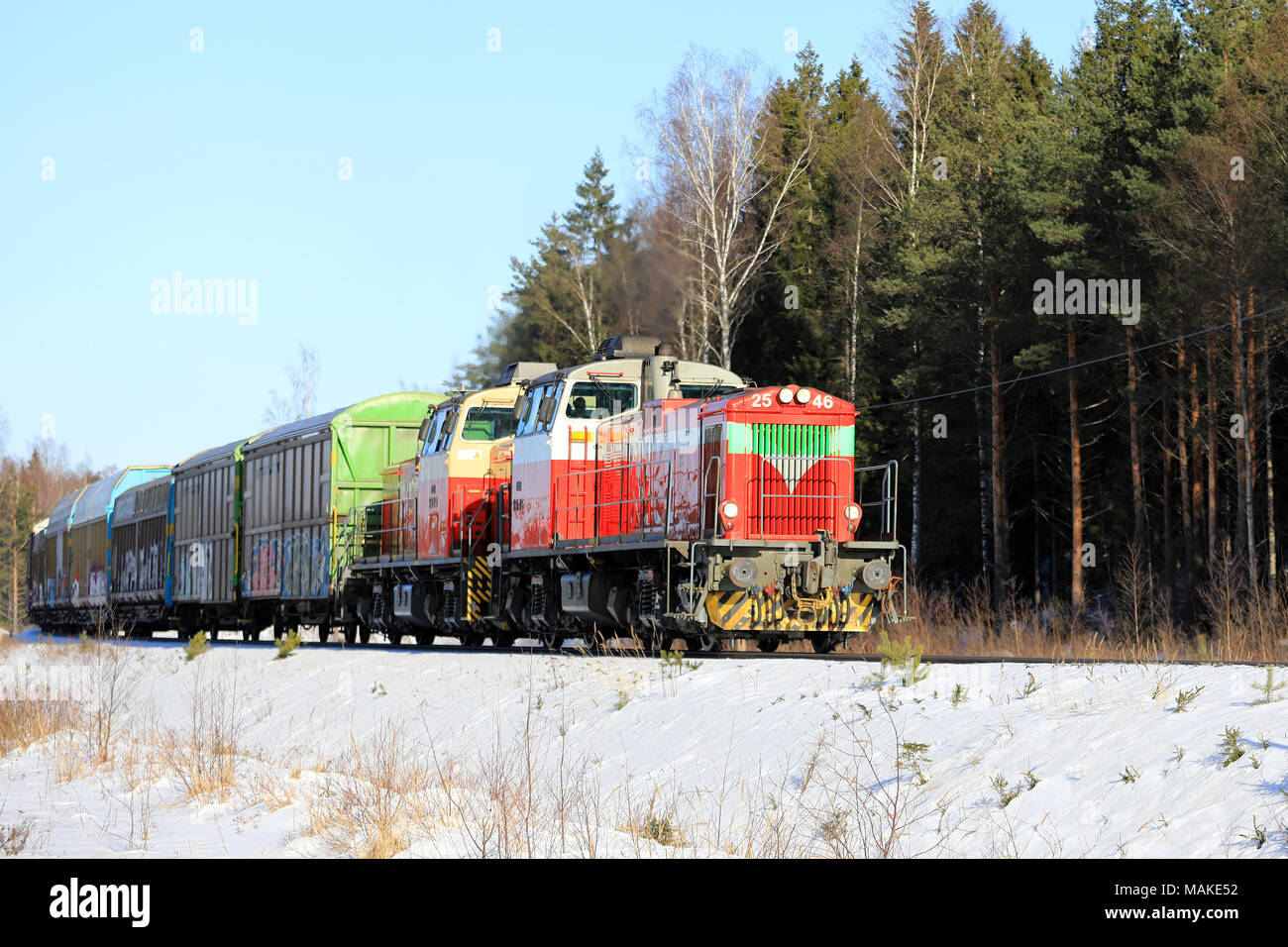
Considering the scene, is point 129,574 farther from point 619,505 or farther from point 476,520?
point 619,505

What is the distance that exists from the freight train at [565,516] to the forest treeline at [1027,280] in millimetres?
10527

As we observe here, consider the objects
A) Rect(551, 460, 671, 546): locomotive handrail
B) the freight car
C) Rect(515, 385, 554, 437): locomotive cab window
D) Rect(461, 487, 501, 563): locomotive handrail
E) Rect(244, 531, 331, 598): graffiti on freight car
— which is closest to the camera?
Rect(551, 460, 671, 546): locomotive handrail

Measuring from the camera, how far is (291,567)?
27812 mm

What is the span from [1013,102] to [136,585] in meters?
28.1

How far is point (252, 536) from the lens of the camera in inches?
1190

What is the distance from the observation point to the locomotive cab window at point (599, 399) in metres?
19.3

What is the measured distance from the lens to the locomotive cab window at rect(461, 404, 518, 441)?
73.9 ft

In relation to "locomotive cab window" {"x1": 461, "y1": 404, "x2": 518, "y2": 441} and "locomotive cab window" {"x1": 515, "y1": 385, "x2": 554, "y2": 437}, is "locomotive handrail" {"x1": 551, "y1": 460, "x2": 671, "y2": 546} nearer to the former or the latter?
"locomotive cab window" {"x1": 515, "y1": 385, "x2": 554, "y2": 437}

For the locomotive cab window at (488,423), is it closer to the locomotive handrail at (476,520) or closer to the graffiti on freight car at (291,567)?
the locomotive handrail at (476,520)

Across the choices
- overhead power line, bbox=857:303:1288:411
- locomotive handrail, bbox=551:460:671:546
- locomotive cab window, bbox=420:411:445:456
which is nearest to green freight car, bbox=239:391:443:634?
locomotive cab window, bbox=420:411:445:456

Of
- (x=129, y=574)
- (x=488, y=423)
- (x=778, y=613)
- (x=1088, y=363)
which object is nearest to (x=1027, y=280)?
(x=1088, y=363)

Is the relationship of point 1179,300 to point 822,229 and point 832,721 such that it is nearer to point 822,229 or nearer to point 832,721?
point 822,229

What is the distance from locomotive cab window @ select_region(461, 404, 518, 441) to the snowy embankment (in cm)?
697

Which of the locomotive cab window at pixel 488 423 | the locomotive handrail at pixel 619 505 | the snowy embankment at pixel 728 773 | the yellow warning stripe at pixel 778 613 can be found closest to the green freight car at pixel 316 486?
the locomotive cab window at pixel 488 423
